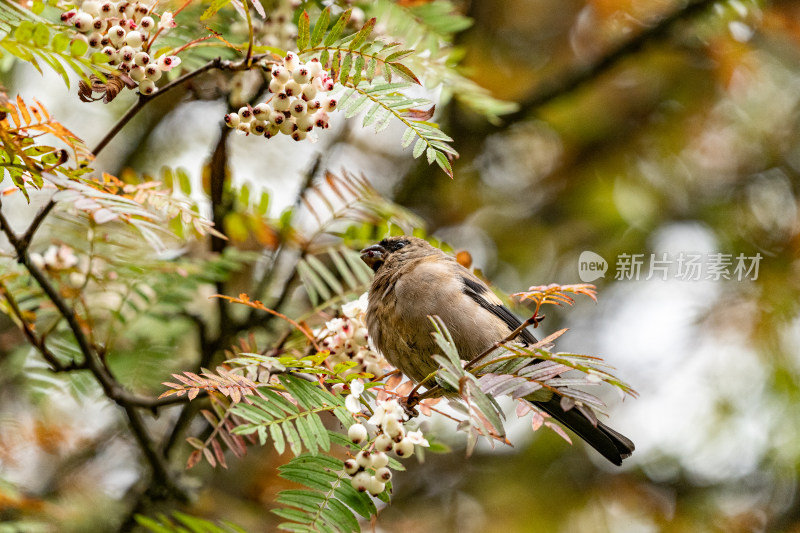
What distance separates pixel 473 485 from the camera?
6.64m

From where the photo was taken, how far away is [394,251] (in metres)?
3.77

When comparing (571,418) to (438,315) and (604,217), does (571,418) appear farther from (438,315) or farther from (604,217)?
(604,217)

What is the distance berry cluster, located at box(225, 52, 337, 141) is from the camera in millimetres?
1880

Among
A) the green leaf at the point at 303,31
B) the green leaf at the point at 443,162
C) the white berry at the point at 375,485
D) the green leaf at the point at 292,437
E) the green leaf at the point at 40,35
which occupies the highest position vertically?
the green leaf at the point at 40,35

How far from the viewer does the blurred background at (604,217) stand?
542 cm

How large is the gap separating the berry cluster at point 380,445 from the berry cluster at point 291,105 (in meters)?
0.74

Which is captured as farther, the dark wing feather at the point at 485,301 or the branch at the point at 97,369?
the dark wing feather at the point at 485,301

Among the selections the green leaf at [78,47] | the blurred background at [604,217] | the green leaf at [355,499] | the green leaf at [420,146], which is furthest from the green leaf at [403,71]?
the blurred background at [604,217]

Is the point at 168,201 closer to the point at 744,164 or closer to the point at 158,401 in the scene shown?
the point at 158,401

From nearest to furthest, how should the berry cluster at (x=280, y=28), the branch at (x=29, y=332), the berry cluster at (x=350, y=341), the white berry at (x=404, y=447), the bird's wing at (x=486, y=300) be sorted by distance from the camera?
the white berry at (x=404, y=447), the branch at (x=29, y=332), the berry cluster at (x=350, y=341), the berry cluster at (x=280, y=28), the bird's wing at (x=486, y=300)

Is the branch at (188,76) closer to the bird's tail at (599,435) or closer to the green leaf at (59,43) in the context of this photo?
the green leaf at (59,43)

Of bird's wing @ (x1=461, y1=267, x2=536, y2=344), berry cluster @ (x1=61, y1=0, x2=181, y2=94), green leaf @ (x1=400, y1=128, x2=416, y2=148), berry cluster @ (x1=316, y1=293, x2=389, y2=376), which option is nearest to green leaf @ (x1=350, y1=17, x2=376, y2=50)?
green leaf @ (x1=400, y1=128, x2=416, y2=148)

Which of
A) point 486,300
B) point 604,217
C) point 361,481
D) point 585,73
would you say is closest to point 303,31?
point 361,481

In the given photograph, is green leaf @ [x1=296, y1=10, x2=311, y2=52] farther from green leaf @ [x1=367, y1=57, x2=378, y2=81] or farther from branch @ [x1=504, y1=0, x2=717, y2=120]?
branch @ [x1=504, y1=0, x2=717, y2=120]
